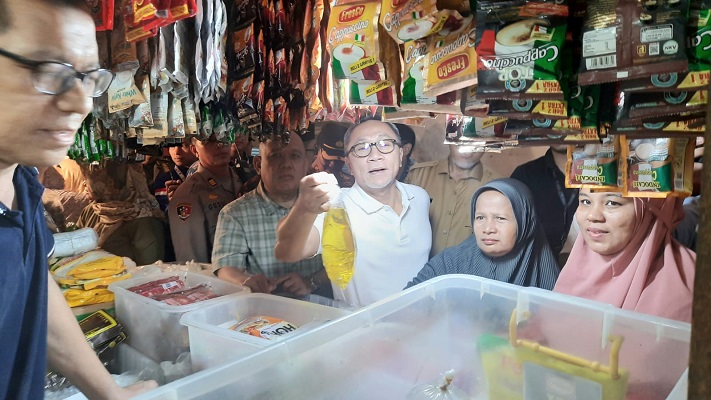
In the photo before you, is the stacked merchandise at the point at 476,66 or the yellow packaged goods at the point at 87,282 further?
the yellow packaged goods at the point at 87,282

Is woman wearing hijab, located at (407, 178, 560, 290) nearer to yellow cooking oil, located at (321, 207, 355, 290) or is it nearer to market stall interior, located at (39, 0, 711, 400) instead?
market stall interior, located at (39, 0, 711, 400)

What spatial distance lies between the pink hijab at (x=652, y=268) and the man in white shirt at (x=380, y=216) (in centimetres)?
69

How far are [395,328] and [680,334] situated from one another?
2.43 ft

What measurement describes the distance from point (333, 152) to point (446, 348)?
3.32ft

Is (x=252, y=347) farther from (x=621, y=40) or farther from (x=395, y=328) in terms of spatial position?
(x=621, y=40)

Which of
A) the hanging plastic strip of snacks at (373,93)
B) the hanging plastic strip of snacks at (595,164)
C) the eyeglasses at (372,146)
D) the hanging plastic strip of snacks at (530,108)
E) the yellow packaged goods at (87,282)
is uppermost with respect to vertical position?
the hanging plastic strip of snacks at (373,93)

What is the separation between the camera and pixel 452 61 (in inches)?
40.8

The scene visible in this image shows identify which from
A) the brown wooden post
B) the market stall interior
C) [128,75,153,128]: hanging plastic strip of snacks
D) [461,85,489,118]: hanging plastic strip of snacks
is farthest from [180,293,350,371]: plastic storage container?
the brown wooden post

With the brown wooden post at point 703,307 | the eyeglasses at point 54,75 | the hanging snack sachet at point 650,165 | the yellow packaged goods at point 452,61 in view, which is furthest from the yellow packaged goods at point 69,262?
the brown wooden post at point 703,307

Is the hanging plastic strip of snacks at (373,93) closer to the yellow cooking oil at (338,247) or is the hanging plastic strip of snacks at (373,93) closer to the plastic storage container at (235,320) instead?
the plastic storage container at (235,320)

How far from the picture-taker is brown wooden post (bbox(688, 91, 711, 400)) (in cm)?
35

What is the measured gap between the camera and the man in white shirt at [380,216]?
1.98 metres

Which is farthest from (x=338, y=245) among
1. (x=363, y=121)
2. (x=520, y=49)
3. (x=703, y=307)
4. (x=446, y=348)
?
(x=703, y=307)

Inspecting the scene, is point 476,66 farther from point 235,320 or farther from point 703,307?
point 235,320
